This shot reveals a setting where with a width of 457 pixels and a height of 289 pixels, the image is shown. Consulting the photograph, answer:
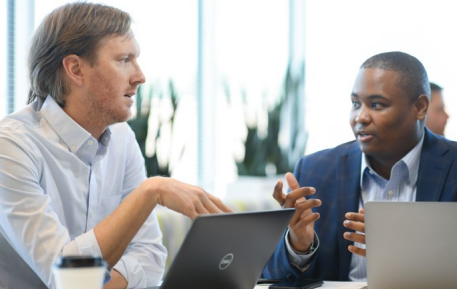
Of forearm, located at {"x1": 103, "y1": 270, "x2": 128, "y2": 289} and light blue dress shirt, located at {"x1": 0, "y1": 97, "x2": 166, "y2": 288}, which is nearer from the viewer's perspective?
light blue dress shirt, located at {"x1": 0, "y1": 97, "x2": 166, "y2": 288}

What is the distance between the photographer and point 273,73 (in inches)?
207

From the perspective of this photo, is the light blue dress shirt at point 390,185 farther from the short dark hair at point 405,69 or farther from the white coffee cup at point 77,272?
the white coffee cup at point 77,272

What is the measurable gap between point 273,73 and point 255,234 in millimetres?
3821

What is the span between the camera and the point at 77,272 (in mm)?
1103

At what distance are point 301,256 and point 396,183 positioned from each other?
520 mm

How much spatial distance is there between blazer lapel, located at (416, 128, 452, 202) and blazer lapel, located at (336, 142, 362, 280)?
0.24m

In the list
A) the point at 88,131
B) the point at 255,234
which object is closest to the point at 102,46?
the point at 88,131

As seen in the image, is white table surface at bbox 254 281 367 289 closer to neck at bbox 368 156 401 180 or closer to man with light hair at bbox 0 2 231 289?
man with light hair at bbox 0 2 231 289

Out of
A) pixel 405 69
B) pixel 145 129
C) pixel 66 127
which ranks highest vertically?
pixel 405 69

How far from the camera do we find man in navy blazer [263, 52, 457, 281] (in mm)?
2381

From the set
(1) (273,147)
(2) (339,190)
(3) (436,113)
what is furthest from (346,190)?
(1) (273,147)

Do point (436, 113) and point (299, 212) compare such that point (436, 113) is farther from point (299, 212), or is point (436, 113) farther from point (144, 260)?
point (144, 260)

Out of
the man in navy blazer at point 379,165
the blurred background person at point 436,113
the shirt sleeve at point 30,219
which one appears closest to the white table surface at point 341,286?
the man in navy blazer at point 379,165

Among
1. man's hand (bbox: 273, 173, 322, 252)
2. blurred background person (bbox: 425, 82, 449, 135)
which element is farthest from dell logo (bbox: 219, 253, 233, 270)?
blurred background person (bbox: 425, 82, 449, 135)
